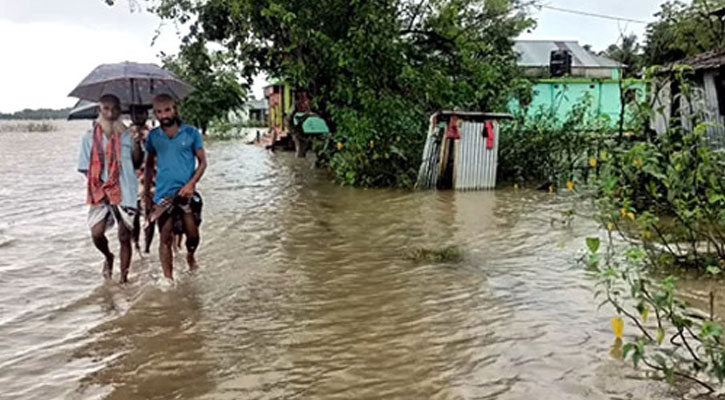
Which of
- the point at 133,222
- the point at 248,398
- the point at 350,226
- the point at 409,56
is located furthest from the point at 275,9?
the point at 248,398

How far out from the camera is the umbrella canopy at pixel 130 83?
21.4 ft

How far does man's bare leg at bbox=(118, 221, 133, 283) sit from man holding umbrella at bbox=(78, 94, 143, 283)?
0.01 meters

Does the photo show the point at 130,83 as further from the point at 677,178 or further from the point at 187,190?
the point at 677,178

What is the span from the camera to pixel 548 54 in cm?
4009

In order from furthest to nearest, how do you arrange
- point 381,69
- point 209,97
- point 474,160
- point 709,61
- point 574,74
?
point 209,97 → point 574,74 → point 381,69 → point 474,160 → point 709,61

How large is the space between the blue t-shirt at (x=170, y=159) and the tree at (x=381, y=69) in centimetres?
806

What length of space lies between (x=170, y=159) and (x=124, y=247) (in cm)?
106

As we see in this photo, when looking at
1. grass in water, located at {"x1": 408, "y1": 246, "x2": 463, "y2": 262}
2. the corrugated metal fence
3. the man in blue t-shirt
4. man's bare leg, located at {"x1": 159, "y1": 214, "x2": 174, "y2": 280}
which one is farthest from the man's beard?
the corrugated metal fence

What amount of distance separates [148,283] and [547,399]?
13.7 ft

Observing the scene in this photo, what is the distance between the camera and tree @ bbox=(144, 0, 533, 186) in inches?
556

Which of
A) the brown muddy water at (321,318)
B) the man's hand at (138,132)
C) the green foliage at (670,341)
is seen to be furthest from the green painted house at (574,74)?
the green foliage at (670,341)

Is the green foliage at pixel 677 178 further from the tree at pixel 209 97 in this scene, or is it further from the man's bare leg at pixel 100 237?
the tree at pixel 209 97

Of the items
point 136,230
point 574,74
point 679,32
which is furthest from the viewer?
point 574,74

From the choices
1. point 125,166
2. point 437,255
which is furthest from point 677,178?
point 125,166
